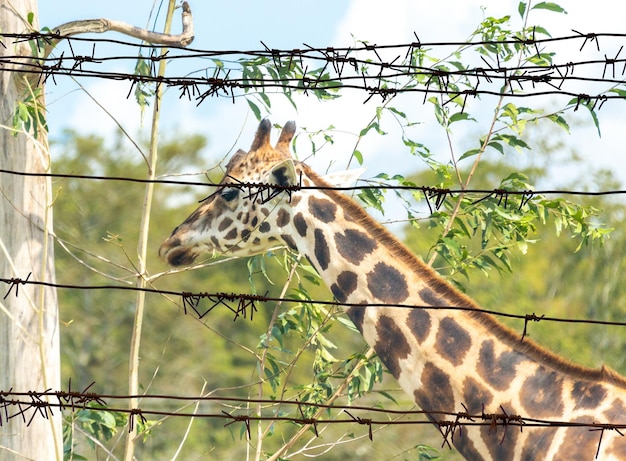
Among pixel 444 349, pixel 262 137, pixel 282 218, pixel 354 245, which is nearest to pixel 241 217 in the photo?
pixel 282 218

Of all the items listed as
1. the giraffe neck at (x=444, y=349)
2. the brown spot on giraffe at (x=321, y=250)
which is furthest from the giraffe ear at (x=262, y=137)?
the brown spot on giraffe at (x=321, y=250)

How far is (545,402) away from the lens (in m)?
6.07

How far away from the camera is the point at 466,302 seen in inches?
251

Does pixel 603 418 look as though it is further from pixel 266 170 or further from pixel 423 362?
pixel 266 170

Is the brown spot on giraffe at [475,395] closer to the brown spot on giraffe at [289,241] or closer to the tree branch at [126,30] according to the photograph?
the brown spot on giraffe at [289,241]

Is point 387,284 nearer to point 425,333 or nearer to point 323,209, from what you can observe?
point 425,333

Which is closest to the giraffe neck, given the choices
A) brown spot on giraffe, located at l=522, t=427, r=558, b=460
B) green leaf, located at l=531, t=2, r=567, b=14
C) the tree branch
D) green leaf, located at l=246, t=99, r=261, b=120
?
brown spot on giraffe, located at l=522, t=427, r=558, b=460

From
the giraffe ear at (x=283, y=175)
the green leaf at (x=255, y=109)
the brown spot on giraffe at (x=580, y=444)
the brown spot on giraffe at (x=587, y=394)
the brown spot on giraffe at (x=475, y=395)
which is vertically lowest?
the brown spot on giraffe at (x=580, y=444)

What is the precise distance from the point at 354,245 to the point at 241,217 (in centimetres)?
97

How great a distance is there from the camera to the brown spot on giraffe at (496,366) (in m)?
6.20

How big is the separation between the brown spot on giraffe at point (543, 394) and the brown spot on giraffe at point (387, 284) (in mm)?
837

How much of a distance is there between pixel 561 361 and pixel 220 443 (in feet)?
86.1

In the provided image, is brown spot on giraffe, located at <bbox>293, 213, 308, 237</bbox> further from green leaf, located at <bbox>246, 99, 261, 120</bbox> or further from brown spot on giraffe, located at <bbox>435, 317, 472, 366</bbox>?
brown spot on giraffe, located at <bbox>435, 317, 472, 366</bbox>

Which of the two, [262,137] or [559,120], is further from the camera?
[262,137]
